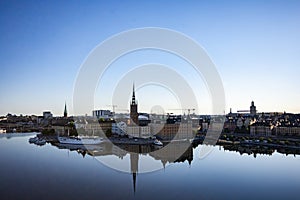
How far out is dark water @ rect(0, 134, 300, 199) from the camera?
16.6ft

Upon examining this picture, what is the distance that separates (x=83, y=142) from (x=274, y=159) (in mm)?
8617

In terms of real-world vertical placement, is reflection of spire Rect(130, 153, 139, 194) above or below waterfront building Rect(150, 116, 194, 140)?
below

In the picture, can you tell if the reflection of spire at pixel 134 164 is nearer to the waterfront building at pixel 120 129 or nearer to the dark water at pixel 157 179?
the dark water at pixel 157 179

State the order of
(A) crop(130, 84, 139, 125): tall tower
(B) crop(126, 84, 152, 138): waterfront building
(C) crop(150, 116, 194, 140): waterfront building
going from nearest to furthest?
1. (C) crop(150, 116, 194, 140): waterfront building
2. (B) crop(126, 84, 152, 138): waterfront building
3. (A) crop(130, 84, 139, 125): tall tower

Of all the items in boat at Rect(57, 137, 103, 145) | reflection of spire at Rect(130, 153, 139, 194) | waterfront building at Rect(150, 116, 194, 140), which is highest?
waterfront building at Rect(150, 116, 194, 140)

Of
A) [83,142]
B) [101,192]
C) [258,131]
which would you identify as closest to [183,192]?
[101,192]

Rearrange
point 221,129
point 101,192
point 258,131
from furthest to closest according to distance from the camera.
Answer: point 221,129 → point 258,131 → point 101,192

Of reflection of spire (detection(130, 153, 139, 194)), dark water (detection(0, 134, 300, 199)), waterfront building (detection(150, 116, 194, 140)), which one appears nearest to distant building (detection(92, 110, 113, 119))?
waterfront building (detection(150, 116, 194, 140))

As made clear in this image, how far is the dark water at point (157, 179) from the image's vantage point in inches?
199

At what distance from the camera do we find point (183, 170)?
7.36 metres

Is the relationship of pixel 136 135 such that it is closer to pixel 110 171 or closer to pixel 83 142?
pixel 83 142

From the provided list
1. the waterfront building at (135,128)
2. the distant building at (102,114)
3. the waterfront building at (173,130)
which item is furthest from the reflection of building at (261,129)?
the distant building at (102,114)

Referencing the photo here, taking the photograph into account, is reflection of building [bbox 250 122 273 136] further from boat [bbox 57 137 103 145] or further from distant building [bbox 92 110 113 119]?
distant building [bbox 92 110 113 119]

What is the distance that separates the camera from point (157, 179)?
632 cm
